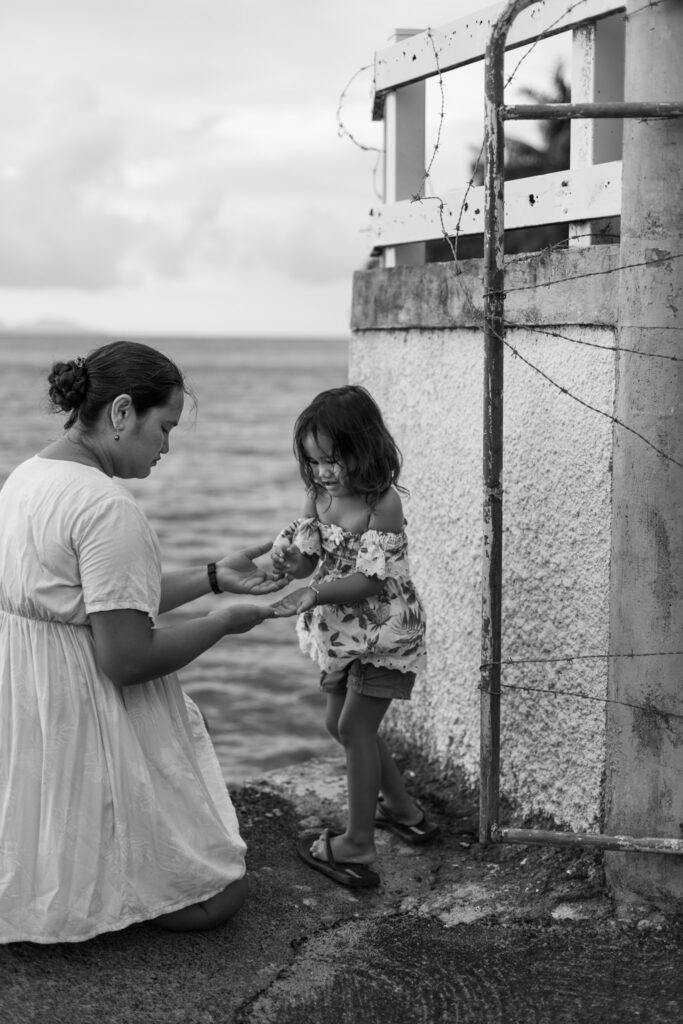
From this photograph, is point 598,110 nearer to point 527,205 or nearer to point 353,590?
point 527,205

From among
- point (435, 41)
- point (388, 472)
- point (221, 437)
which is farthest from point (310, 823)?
point (221, 437)

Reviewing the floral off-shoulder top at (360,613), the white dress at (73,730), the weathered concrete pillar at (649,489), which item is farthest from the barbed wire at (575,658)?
the white dress at (73,730)

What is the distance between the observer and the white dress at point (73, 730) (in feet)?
9.82

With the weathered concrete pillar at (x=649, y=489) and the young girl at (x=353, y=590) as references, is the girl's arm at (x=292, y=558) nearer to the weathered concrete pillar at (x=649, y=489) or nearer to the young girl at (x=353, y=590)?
the young girl at (x=353, y=590)

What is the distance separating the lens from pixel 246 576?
3.47 metres

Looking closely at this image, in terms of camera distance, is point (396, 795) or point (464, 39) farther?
point (396, 795)

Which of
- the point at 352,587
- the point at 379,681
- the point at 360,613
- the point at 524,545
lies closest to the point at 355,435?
the point at 352,587

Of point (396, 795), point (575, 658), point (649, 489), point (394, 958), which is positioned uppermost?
point (649, 489)

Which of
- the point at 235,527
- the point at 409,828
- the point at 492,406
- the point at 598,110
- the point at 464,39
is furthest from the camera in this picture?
the point at 235,527

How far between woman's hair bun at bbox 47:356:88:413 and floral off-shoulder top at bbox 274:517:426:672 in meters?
0.80

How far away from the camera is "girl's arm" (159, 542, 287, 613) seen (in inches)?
135

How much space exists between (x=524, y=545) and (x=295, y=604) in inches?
31.2

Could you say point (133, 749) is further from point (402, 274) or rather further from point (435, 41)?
point (435, 41)

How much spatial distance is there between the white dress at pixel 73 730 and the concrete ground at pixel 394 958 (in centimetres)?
13
